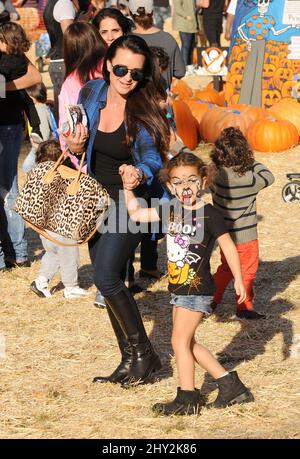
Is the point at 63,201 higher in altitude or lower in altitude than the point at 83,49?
lower

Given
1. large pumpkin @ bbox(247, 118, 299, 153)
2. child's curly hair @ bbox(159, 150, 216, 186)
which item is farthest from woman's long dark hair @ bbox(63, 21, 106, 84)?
large pumpkin @ bbox(247, 118, 299, 153)

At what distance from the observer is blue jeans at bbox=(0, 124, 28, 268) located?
336 inches

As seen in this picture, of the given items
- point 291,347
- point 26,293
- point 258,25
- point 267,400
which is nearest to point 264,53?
point 258,25

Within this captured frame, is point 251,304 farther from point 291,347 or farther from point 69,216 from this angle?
point 69,216

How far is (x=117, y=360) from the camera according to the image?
21.9ft

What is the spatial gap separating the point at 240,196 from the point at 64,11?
423 cm

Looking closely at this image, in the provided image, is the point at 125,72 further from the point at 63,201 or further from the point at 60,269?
the point at 60,269

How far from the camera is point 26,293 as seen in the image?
8.34 m

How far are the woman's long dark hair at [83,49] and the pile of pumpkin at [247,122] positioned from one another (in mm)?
5307

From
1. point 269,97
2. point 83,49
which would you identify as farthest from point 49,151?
point 269,97

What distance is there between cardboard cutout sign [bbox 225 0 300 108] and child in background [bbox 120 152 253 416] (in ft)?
28.8

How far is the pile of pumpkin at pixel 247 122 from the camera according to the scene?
1262 cm

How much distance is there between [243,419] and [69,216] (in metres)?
1.57

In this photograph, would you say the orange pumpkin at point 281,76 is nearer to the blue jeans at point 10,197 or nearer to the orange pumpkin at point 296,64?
the orange pumpkin at point 296,64
